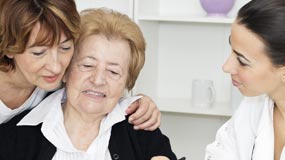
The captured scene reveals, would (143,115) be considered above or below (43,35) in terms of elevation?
below

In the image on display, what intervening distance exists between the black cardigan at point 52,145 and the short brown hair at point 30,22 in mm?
287

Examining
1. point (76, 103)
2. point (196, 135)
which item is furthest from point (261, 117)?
point (196, 135)

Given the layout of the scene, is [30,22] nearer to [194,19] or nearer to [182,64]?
[194,19]

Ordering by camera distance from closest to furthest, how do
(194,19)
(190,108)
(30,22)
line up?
1. (30,22)
2. (194,19)
3. (190,108)

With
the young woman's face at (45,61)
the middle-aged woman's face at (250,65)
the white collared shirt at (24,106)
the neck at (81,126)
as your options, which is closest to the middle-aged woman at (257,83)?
the middle-aged woman's face at (250,65)

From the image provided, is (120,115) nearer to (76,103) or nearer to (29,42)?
(76,103)

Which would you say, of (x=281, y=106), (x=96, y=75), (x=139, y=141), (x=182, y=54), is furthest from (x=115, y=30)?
(x=182, y=54)

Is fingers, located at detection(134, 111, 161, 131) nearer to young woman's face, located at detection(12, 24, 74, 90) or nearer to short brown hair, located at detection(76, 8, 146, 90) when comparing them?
short brown hair, located at detection(76, 8, 146, 90)

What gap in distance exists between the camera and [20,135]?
66.7 inches

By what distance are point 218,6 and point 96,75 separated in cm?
107

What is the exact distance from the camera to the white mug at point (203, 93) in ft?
8.52

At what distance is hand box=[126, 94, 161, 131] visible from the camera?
5.82 ft

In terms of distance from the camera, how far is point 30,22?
1521mm

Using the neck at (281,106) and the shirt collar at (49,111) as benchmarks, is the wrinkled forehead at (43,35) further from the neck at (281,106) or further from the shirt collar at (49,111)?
the neck at (281,106)
